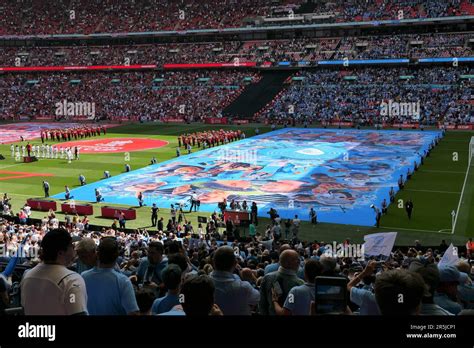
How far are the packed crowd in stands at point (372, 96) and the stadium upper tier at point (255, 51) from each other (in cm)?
281

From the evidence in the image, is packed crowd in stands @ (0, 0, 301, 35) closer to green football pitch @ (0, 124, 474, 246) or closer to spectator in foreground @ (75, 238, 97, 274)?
green football pitch @ (0, 124, 474, 246)

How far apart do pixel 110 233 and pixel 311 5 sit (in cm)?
7737

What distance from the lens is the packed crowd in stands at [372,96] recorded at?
67.6 meters

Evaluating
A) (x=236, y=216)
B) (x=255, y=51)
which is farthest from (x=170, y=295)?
(x=255, y=51)

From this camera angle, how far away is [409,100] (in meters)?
70.6

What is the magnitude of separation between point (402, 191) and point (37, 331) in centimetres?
3390

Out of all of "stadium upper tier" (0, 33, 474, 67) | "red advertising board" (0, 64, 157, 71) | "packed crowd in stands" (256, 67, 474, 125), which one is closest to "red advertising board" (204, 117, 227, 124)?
"packed crowd in stands" (256, 67, 474, 125)

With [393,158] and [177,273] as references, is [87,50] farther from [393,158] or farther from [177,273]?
[177,273]

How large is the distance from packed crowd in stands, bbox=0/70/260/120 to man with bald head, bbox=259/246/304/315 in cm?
7288

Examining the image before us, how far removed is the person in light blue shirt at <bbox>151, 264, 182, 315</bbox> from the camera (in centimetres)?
614

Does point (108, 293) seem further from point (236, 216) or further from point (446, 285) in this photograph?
point (236, 216)

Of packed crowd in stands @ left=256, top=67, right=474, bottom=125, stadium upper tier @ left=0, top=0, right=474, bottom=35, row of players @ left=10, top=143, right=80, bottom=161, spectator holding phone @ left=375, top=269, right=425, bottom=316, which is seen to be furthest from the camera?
stadium upper tier @ left=0, top=0, right=474, bottom=35

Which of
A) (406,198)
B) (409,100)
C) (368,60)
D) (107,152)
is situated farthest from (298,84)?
(406,198)

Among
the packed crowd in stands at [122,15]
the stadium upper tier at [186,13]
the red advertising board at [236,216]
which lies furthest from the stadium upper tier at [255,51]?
the red advertising board at [236,216]
